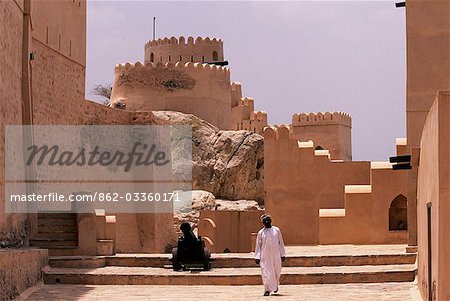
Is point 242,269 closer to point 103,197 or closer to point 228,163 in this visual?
point 103,197

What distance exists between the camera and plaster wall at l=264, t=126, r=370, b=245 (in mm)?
18453

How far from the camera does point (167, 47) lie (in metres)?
46.3

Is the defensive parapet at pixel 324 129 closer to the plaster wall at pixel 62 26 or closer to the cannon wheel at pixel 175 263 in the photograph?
the plaster wall at pixel 62 26

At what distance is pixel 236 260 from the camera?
14812 millimetres

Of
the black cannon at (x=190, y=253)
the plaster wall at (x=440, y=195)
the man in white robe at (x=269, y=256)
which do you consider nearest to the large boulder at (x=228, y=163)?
the black cannon at (x=190, y=253)

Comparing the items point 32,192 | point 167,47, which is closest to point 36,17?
point 32,192

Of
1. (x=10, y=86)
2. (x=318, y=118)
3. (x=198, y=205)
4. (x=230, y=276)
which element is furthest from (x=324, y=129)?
(x=230, y=276)

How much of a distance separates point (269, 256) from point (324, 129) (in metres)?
37.0

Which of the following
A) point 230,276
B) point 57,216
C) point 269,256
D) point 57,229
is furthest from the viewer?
point 57,216

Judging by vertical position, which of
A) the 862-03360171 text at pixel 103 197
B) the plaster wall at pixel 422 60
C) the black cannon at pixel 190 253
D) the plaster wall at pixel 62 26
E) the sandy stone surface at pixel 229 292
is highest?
the plaster wall at pixel 62 26

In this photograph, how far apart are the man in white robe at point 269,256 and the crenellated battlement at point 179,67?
27927 mm

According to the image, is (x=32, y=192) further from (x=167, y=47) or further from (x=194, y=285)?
(x=167, y=47)

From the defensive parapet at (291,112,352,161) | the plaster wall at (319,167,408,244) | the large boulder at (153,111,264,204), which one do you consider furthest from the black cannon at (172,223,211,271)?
the defensive parapet at (291,112,352,161)

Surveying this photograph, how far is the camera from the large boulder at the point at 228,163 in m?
39.6
